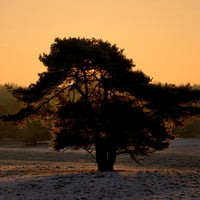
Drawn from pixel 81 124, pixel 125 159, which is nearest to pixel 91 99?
pixel 81 124

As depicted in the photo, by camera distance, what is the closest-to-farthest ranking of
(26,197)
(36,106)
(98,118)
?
(26,197), (98,118), (36,106)

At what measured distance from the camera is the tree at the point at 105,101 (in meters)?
27.6

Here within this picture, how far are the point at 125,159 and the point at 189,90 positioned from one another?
26586 mm

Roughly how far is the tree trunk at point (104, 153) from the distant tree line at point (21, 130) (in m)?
46.2

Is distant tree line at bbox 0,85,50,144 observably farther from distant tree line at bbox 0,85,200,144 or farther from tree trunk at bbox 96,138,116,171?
tree trunk at bbox 96,138,116,171

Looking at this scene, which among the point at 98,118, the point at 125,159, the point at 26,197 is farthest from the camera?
the point at 125,159

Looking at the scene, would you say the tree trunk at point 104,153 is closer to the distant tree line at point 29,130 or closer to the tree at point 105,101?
the tree at point 105,101

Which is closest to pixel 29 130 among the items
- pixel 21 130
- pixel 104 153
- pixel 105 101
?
pixel 21 130

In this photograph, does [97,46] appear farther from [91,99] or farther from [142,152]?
[142,152]

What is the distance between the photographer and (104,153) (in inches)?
1148

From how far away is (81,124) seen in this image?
28.3 m

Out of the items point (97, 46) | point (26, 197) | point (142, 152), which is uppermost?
point (97, 46)

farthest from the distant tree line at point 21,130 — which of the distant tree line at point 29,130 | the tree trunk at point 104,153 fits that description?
the tree trunk at point 104,153

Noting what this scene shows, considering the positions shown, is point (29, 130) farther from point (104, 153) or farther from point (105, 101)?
point (105, 101)
